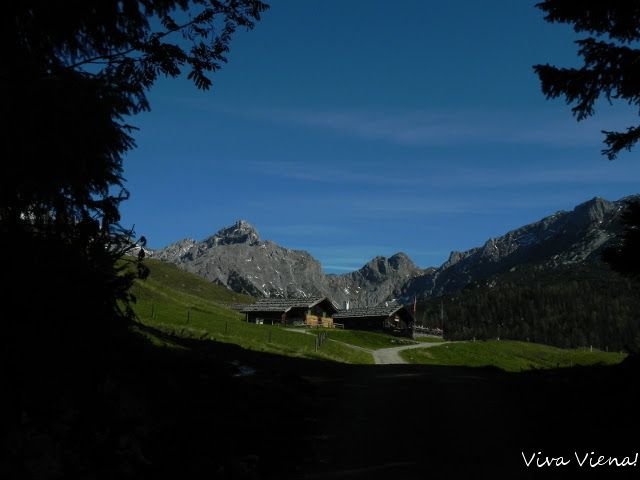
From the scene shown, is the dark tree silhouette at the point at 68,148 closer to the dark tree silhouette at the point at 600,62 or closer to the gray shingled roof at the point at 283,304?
the dark tree silhouette at the point at 600,62

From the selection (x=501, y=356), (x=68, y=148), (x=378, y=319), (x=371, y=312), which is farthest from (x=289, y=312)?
(x=68, y=148)

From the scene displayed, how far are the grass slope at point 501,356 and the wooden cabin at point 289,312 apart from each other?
957 inches

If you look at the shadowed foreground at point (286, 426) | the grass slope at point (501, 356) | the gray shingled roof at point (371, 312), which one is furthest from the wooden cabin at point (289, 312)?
the shadowed foreground at point (286, 426)

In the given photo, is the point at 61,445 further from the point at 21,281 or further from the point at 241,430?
the point at 241,430

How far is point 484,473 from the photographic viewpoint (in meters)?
7.53

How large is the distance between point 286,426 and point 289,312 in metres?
74.0

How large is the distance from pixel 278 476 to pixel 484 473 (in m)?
2.99

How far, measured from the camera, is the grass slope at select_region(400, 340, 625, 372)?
173ft

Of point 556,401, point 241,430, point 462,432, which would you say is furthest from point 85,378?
point 556,401

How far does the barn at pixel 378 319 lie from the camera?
89.1 metres

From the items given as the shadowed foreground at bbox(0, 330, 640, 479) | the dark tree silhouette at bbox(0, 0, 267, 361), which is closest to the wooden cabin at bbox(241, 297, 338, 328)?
the shadowed foreground at bbox(0, 330, 640, 479)

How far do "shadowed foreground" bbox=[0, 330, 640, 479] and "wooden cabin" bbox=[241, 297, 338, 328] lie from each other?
67.8 metres

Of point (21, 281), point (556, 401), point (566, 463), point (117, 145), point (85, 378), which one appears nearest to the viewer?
point (21, 281)

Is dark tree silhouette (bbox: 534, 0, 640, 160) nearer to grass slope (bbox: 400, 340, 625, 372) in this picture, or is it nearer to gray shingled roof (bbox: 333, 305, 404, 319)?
grass slope (bbox: 400, 340, 625, 372)
